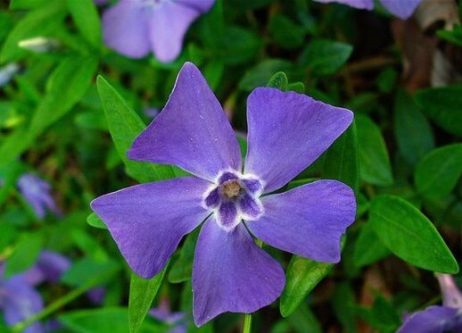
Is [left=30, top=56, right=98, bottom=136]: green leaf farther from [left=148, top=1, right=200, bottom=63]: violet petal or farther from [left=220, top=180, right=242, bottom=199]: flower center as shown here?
[left=220, top=180, right=242, bottom=199]: flower center

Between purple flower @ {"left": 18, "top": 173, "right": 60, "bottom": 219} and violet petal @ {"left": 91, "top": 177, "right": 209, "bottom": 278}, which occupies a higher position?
violet petal @ {"left": 91, "top": 177, "right": 209, "bottom": 278}

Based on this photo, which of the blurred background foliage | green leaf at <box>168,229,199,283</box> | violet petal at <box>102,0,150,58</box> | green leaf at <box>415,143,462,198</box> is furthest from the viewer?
violet petal at <box>102,0,150,58</box>

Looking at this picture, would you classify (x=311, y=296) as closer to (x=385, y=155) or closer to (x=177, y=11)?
(x=385, y=155)

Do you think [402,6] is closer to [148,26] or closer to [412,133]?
[412,133]

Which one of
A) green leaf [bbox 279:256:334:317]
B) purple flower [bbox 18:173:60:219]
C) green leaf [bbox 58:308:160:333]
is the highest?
green leaf [bbox 279:256:334:317]

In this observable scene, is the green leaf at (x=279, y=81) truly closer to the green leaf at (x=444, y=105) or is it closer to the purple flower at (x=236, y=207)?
the purple flower at (x=236, y=207)

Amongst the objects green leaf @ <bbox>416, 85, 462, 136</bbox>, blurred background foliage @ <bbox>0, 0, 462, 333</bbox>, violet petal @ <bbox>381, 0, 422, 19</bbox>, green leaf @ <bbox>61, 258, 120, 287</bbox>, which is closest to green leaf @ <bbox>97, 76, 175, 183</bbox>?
blurred background foliage @ <bbox>0, 0, 462, 333</bbox>
